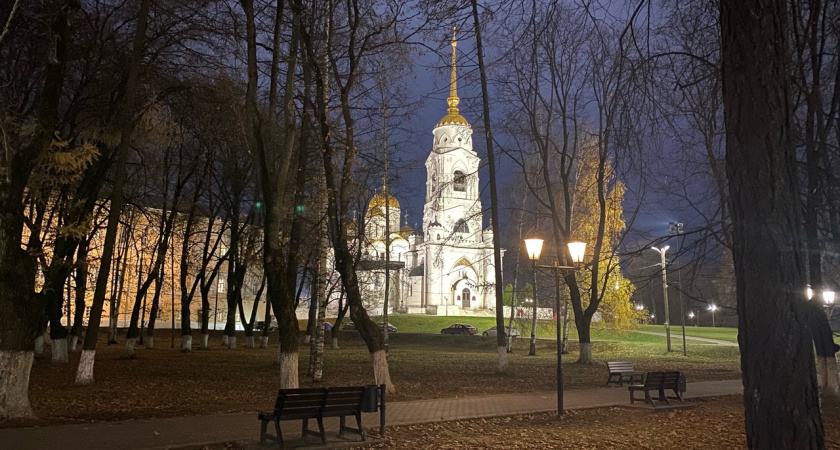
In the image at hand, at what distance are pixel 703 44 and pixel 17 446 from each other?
10662mm

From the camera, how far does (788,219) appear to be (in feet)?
14.3

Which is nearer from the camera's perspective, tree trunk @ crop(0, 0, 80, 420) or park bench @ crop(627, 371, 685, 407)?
tree trunk @ crop(0, 0, 80, 420)

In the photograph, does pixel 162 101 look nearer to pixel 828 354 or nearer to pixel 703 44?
pixel 703 44

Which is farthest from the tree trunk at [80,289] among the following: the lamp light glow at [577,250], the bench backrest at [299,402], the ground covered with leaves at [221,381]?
the lamp light glow at [577,250]

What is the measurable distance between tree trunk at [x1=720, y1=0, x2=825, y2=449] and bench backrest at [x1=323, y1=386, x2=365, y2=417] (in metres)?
5.06

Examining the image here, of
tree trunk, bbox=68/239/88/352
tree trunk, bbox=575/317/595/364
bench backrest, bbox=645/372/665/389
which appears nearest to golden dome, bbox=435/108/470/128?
tree trunk, bbox=575/317/595/364

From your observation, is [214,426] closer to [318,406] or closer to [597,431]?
[318,406]

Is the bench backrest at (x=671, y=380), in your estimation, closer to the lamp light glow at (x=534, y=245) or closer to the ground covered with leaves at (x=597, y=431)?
the ground covered with leaves at (x=597, y=431)

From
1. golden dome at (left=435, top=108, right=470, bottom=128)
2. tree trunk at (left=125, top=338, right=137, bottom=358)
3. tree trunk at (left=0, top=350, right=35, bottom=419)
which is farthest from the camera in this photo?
golden dome at (left=435, top=108, right=470, bottom=128)

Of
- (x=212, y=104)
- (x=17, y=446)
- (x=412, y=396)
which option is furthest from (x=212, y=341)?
(x=17, y=446)

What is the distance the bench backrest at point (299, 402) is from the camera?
7469 millimetres

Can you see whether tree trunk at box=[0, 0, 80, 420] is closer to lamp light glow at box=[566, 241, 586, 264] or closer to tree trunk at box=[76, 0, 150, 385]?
tree trunk at box=[76, 0, 150, 385]

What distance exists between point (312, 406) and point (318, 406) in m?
0.09

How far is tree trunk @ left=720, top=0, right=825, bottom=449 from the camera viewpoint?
4195 mm
